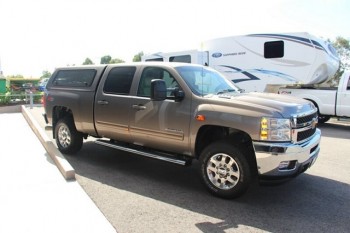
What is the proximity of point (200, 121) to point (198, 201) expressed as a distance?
110 cm

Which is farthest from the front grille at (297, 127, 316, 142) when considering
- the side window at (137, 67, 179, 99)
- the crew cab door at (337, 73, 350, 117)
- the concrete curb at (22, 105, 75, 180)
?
the crew cab door at (337, 73, 350, 117)

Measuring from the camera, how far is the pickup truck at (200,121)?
174 inches

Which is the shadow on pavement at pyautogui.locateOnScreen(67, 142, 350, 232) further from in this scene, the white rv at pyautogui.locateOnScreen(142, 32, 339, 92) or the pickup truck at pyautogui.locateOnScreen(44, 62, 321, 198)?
the white rv at pyautogui.locateOnScreen(142, 32, 339, 92)

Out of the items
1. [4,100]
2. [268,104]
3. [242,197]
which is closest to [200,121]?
[268,104]

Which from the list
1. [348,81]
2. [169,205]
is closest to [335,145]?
[348,81]

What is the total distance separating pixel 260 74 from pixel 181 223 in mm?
9893

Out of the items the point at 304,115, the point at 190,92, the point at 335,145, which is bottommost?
the point at 335,145

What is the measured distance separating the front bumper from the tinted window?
3.76 m

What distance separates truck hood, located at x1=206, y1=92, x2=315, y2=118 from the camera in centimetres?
443

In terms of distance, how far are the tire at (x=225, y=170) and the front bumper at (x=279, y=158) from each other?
9.1 inches

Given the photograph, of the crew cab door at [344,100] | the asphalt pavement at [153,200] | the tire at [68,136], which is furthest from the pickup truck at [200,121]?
the crew cab door at [344,100]

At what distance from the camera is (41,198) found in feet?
15.5

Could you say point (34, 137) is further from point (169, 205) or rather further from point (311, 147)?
point (311, 147)

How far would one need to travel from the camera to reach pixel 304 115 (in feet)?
15.4
